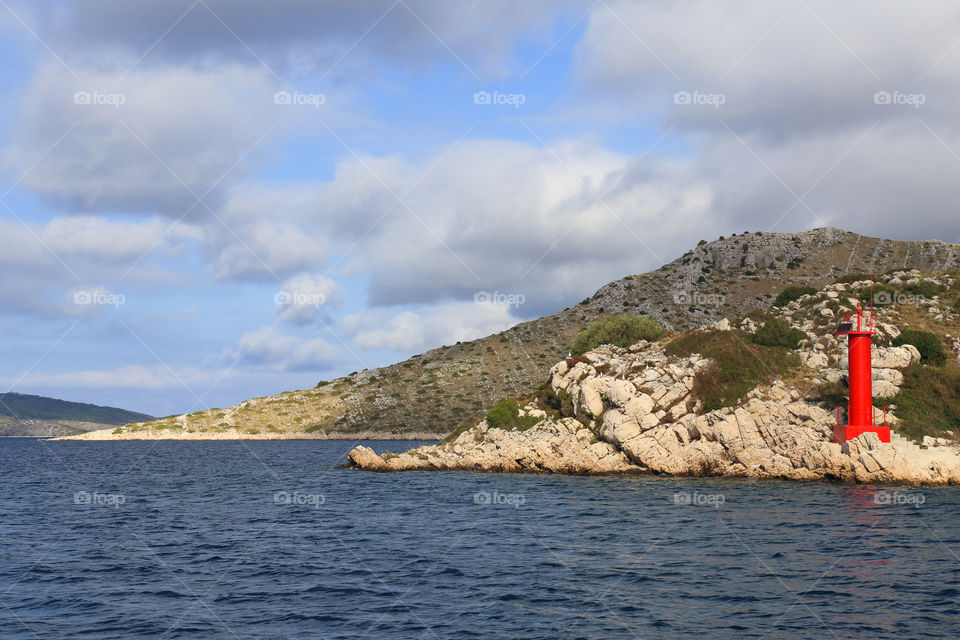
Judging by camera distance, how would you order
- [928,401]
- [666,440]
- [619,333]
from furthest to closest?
1. [619,333]
2. [666,440]
3. [928,401]

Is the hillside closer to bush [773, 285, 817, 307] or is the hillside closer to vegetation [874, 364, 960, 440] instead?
bush [773, 285, 817, 307]

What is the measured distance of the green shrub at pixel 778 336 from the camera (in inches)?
2362

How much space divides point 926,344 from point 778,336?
1050 cm

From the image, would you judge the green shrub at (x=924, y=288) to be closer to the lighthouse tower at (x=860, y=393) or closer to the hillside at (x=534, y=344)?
the lighthouse tower at (x=860, y=393)

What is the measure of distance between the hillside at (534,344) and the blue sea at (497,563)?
83975mm

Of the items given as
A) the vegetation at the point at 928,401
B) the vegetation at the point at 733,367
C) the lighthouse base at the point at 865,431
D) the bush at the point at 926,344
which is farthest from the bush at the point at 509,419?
the bush at the point at 926,344

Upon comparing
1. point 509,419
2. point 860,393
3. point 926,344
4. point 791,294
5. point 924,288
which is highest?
point 791,294

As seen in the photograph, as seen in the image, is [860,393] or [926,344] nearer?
[860,393]

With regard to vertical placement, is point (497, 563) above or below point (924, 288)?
below

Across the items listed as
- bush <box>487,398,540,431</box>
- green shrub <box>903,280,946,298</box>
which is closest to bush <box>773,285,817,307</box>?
green shrub <box>903,280,946,298</box>

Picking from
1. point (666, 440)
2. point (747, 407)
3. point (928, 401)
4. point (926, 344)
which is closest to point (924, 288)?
point (926, 344)

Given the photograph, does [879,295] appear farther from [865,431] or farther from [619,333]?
[619,333]

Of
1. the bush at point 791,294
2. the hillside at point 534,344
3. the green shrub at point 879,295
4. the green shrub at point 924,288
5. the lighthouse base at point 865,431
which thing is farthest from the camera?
the hillside at point 534,344

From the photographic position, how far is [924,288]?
6550 centimetres
